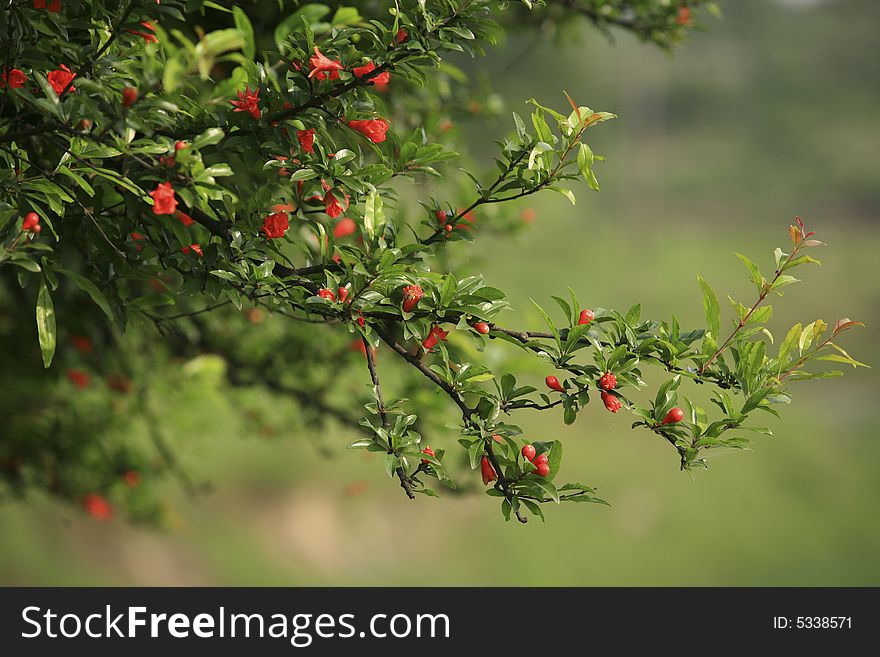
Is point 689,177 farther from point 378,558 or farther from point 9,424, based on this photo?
point 9,424

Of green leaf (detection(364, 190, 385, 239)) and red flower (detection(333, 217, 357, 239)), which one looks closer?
green leaf (detection(364, 190, 385, 239))

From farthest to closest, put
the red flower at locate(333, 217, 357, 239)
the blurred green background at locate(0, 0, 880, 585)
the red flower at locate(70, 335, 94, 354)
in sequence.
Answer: the blurred green background at locate(0, 0, 880, 585) < the red flower at locate(70, 335, 94, 354) < the red flower at locate(333, 217, 357, 239)

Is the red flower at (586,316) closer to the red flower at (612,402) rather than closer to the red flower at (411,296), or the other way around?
the red flower at (612,402)

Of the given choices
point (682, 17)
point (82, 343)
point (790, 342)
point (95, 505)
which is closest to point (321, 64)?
point (790, 342)

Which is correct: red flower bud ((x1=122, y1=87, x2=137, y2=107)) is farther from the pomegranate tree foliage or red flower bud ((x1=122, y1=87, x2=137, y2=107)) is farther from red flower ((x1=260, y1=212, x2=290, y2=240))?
red flower ((x1=260, y1=212, x2=290, y2=240))

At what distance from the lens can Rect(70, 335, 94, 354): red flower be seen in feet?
7.26

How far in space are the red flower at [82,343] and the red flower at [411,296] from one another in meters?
1.40

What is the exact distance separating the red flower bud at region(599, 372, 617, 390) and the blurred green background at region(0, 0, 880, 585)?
648 millimetres

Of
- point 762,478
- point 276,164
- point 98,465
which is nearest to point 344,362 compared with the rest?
point 98,465

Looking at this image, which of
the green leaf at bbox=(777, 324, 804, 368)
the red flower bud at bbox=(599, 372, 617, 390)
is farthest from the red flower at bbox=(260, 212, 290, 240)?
the green leaf at bbox=(777, 324, 804, 368)

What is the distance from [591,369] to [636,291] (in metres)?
9.08

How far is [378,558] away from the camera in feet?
18.8

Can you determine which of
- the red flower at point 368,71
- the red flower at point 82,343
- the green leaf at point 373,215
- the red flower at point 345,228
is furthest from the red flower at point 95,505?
the red flower at point 368,71

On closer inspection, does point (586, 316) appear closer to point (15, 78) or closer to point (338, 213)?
point (338, 213)
